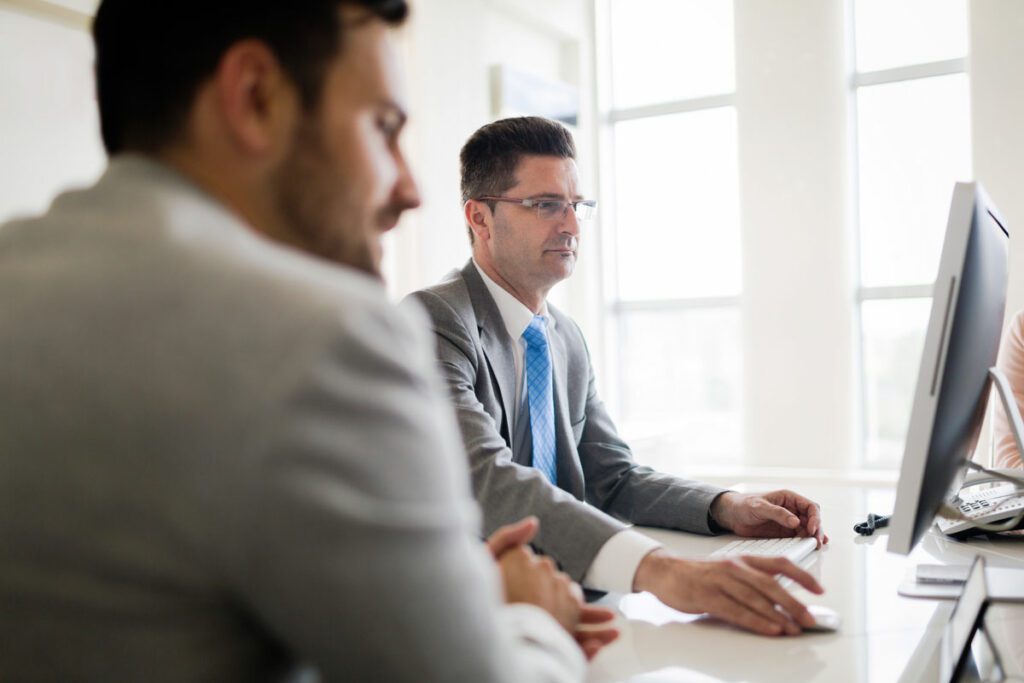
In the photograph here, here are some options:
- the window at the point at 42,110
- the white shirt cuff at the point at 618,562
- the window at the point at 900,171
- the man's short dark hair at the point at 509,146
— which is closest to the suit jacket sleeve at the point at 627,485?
the man's short dark hair at the point at 509,146

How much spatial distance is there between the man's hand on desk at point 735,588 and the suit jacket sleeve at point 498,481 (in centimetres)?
13

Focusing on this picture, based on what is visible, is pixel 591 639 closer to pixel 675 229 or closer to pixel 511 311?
pixel 511 311

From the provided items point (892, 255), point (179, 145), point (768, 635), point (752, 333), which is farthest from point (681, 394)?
point (179, 145)

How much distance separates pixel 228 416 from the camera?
522 mm

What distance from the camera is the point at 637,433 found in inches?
226

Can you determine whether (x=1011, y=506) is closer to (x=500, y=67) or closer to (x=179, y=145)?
(x=179, y=145)

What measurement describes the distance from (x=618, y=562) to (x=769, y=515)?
51 centimetres

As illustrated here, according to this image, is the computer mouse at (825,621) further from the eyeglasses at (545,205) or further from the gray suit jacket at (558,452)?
the eyeglasses at (545,205)

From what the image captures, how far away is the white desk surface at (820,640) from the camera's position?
1.08 m

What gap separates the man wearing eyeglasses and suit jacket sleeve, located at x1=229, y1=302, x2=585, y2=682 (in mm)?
775

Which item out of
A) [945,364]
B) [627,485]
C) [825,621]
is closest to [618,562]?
[825,621]

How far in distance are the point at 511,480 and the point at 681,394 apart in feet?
16.6

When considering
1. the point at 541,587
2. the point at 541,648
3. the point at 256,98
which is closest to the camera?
the point at 256,98

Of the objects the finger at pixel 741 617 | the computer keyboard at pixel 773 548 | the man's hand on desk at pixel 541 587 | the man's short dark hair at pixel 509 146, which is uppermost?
the man's short dark hair at pixel 509 146
